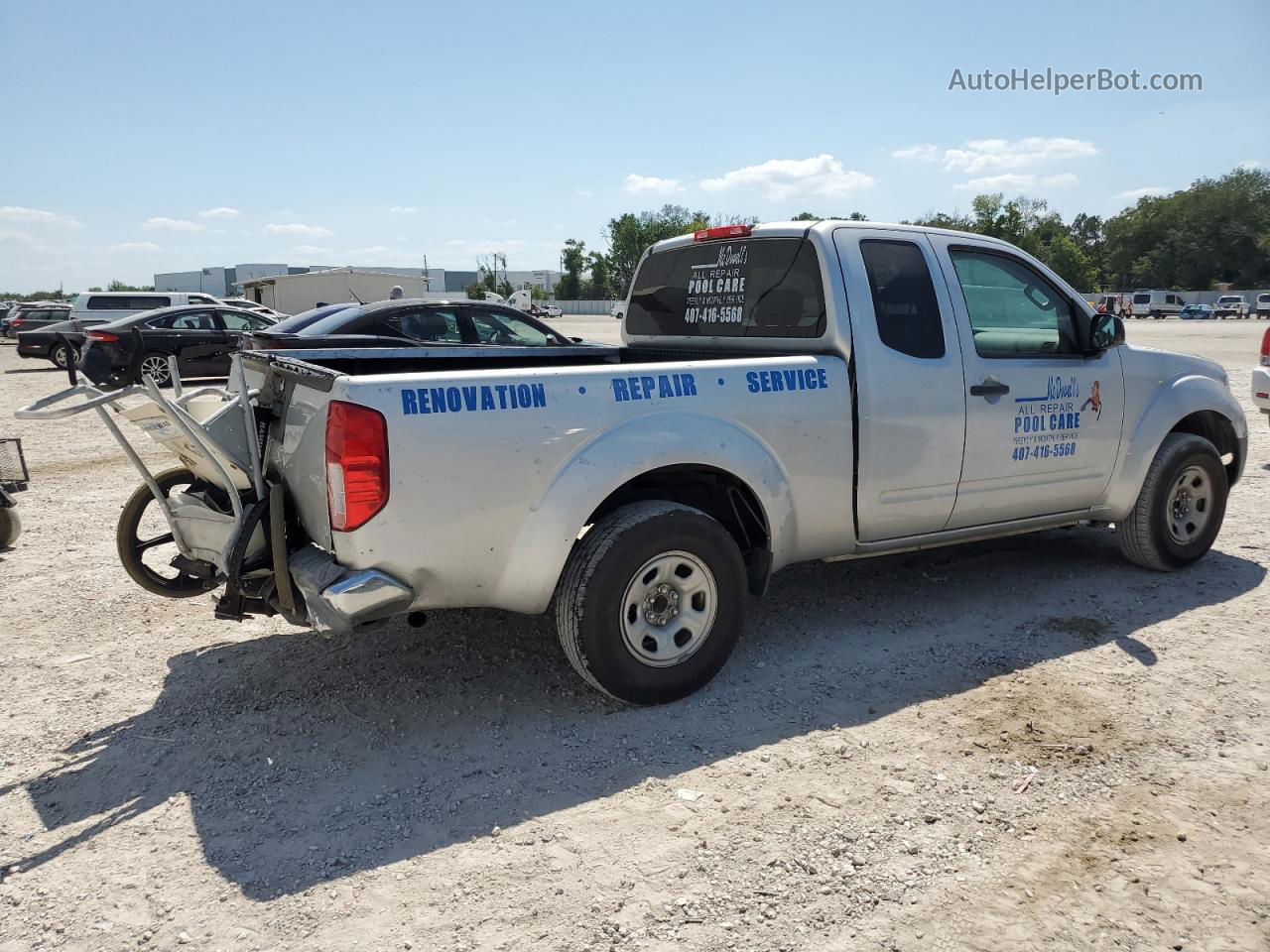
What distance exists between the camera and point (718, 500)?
4.05 meters

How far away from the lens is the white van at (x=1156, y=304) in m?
67.8

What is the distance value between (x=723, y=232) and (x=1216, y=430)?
3497mm

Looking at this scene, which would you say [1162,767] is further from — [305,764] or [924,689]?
[305,764]

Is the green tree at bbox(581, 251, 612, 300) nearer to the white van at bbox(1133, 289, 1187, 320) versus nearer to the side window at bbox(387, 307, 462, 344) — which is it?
the white van at bbox(1133, 289, 1187, 320)

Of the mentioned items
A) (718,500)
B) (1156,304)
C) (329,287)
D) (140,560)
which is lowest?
(140,560)

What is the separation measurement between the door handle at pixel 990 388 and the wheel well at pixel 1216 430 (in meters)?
1.76

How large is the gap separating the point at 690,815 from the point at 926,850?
75 centimetres

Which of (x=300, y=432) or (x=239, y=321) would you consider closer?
(x=300, y=432)

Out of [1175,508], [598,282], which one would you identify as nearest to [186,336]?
[1175,508]

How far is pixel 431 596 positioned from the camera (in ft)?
10.7

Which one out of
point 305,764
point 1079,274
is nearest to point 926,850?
point 305,764

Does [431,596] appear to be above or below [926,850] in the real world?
above

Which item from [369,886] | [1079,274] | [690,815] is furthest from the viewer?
[1079,274]

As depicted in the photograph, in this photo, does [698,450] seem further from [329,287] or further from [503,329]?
[329,287]
